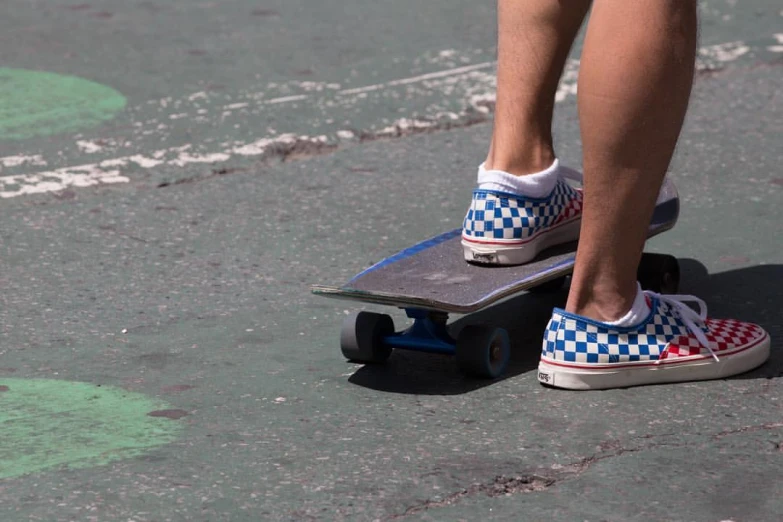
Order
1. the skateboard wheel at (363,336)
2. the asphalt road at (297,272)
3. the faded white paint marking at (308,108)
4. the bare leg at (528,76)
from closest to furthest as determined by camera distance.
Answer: the asphalt road at (297,272)
the skateboard wheel at (363,336)
the bare leg at (528,76)
the faded white paint marking at (308,108)

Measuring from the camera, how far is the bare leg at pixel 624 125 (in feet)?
9.09

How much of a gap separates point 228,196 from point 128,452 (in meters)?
1.80

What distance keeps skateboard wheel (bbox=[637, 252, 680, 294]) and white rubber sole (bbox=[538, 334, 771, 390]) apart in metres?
0.46

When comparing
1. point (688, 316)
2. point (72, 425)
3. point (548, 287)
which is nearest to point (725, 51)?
point (548, 287)


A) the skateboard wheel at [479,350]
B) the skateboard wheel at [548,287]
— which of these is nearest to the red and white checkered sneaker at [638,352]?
the skateboard wheel at [479,350]

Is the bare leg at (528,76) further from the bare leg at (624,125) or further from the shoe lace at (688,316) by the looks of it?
the shoe lace at (688,316)

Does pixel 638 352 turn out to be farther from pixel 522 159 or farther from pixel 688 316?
pixel 522 159

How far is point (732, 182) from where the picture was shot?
172 inches

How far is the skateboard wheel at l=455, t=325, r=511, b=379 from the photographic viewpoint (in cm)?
292

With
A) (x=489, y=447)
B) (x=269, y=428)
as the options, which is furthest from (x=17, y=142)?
(x=489, y=447)

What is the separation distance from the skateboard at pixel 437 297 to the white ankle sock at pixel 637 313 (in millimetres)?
250

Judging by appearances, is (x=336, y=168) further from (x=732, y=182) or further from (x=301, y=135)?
(x=732, y=182)

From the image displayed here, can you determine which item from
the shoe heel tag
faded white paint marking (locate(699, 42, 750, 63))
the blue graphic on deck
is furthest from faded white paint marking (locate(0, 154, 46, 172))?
faded white paint marking (locate(699, 42, 750, 63))

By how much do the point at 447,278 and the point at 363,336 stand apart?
253 mm
